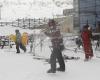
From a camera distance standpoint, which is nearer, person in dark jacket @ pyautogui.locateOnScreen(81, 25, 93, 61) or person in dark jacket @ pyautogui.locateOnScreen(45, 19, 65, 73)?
person in dark jacket @ pyautogui.locateOnScreen(45, 19, 65, 73)

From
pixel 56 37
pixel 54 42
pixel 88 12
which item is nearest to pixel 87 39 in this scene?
Result: pixel 56 37

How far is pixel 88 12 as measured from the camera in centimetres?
3288

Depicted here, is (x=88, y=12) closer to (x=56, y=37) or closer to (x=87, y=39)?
(x=87, y=39)

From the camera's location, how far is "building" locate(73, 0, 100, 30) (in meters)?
32.2

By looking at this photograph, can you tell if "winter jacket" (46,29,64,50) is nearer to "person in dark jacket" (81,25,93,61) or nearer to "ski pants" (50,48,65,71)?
"ski pants" (50,48,65,71)

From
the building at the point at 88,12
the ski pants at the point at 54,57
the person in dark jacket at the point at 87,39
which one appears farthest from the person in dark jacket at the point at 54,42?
the building at the point at 88,12

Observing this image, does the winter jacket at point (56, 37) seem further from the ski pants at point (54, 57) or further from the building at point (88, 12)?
the building at point (88, 12)

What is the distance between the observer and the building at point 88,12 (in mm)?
32250

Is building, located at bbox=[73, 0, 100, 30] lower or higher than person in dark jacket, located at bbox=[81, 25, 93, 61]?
higher

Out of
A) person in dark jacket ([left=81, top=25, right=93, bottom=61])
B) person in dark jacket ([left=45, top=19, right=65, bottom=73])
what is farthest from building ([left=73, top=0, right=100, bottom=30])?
person in dark jacket ([left=45, top=19, right=65, bottom=73])

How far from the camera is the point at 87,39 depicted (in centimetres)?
1761

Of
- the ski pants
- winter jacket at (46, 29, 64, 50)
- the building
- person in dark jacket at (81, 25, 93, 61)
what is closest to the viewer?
the ski pants

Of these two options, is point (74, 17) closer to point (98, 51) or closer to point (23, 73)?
point (98, 51)

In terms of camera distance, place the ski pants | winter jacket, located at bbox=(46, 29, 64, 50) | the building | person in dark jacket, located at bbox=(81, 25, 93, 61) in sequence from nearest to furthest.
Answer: the ski pants, winter jacket, located at bbox=(46, 29, 64, 50), person in dark jacket, located at bbox=(81, 25, 93, 61), the building
